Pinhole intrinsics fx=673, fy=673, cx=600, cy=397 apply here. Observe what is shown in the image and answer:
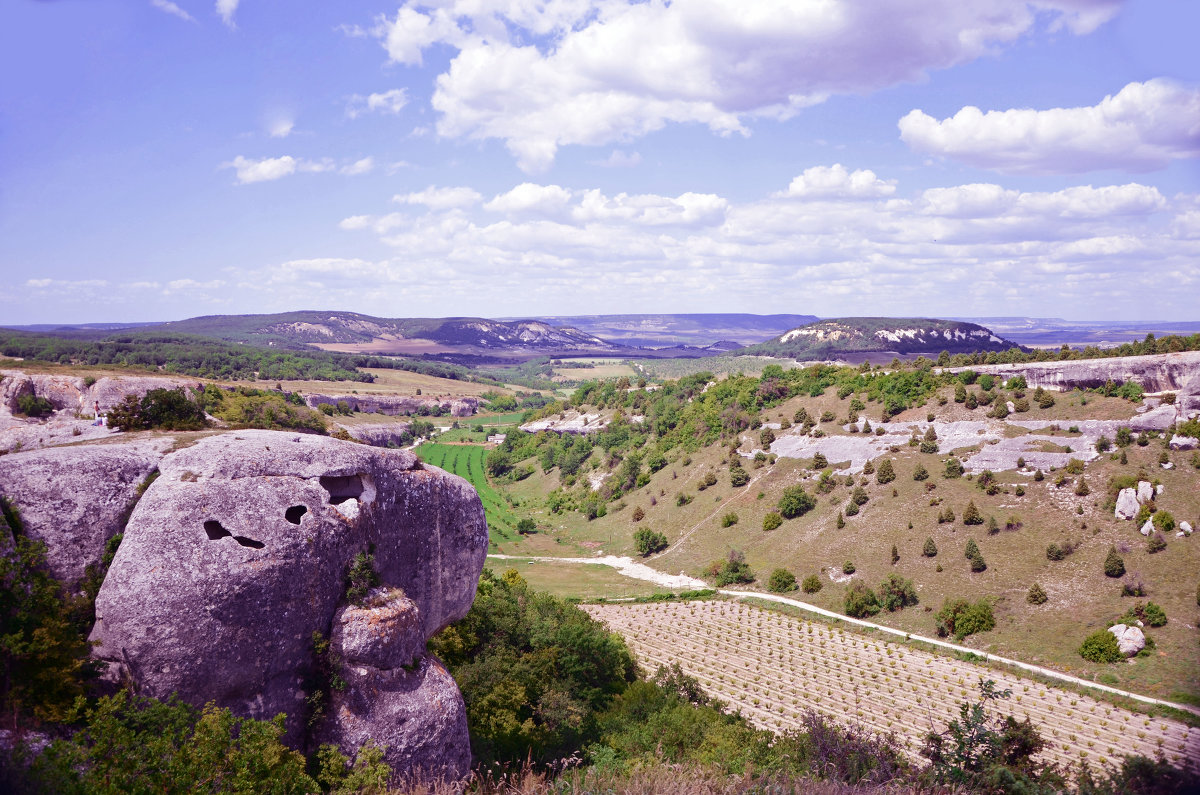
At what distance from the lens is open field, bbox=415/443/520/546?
92.3m

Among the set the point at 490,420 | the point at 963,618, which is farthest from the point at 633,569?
the point at 490,420

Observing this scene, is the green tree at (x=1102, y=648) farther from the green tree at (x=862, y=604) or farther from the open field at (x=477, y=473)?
the open field at (x=477, y=473)

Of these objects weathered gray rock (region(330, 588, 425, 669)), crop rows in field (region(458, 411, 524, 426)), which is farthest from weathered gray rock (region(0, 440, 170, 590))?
crop rows in field (region(458, 411, 524, 426))

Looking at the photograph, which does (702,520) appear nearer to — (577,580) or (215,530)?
(577,580)

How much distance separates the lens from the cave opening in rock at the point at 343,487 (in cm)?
1903

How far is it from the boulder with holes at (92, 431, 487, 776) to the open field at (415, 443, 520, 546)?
205 feet

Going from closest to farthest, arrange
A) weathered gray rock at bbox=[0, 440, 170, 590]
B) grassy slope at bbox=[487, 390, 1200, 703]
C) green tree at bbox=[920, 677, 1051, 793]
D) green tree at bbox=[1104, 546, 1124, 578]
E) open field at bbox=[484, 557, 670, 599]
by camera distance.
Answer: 1. weathered gray rock at bbox=[0, 440, 170, 590]
2. green tree at bbox=[920, 677, 1051, 793]
3. grassy slope at bbox=[487, 390, 1200, 703]
4. green tree at bbox=[1104, 546, 1124, 578]
5. open field at bbox=[484, 557, 670, 599]

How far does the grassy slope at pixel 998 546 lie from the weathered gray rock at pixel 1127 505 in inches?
30.6

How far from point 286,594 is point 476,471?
113 m

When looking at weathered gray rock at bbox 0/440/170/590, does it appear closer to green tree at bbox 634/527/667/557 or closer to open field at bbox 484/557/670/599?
open field at bbox 484/557/670/599

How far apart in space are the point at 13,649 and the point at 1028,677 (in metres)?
48.7

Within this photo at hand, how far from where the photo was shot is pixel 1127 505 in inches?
2078

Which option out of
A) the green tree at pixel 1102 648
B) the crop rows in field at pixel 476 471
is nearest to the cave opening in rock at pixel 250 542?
the green tree at pixel 1102 648

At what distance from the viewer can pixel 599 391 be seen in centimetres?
14812
